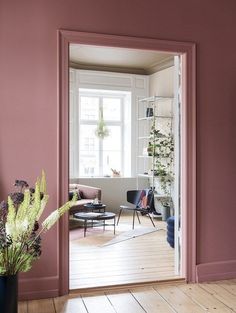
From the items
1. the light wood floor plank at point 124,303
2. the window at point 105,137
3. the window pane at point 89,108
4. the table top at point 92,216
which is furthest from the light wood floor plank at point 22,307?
the window pane at point 89,108

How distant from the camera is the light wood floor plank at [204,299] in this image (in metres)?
3.21

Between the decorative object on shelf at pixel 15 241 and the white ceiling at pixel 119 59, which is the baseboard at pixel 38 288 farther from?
the white ceiling at pixel 119 59

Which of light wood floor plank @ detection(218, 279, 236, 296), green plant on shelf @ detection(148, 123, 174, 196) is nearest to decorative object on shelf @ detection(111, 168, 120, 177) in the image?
green plant on shelf @ detection(148, 123, 174, 196)

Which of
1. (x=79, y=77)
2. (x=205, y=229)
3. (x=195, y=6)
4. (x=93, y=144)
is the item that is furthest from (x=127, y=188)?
(x=195, y=6)

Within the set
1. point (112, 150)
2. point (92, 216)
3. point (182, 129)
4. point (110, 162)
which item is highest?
point (182, 129)

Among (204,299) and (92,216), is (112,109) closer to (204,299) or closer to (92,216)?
(92,216)

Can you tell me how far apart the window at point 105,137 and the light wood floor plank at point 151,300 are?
4.84m

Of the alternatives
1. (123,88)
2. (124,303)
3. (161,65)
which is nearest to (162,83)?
(161,65)

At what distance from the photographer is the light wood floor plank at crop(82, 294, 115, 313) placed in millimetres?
3176

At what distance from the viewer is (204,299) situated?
11.3ft

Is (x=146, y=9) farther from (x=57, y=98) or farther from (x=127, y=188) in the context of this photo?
(x=127, y=188)

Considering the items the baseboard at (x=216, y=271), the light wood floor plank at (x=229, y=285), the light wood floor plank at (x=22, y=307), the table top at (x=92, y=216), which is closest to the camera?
the light wood floor plank at (x=22, y=307)

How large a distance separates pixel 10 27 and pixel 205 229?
271cm

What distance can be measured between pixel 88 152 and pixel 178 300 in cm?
540
